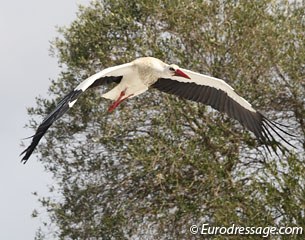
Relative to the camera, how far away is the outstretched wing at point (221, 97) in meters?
14.8

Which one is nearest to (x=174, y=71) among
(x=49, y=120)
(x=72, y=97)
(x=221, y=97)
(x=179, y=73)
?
(x=179, y=73)

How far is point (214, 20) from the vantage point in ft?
60.0

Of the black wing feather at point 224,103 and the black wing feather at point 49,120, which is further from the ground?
the black wing feather at point 224,103

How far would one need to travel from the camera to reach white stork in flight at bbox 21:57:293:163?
1433cm

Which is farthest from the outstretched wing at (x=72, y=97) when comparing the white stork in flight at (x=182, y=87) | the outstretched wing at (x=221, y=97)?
the outstretched wing at (x=221, y=97)

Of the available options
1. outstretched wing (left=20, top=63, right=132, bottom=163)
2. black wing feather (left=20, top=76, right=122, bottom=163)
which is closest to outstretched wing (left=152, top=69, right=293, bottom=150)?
outstretched wing (left=20, top=63, right=132, bottom=163)

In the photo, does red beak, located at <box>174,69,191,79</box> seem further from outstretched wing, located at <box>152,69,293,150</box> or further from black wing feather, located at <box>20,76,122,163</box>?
black wing feather, located at <box>20,76,122,163</box>

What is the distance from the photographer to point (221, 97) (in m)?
15.2

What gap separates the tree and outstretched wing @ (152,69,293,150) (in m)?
1.59

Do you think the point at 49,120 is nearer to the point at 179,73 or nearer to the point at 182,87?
the point at 179,73

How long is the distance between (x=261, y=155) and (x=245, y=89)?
1.08 meters

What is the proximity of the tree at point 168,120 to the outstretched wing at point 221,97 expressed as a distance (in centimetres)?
159

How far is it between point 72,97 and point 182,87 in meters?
3.18

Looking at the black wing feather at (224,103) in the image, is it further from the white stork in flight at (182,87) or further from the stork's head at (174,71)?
the stork's head at (174,71)
